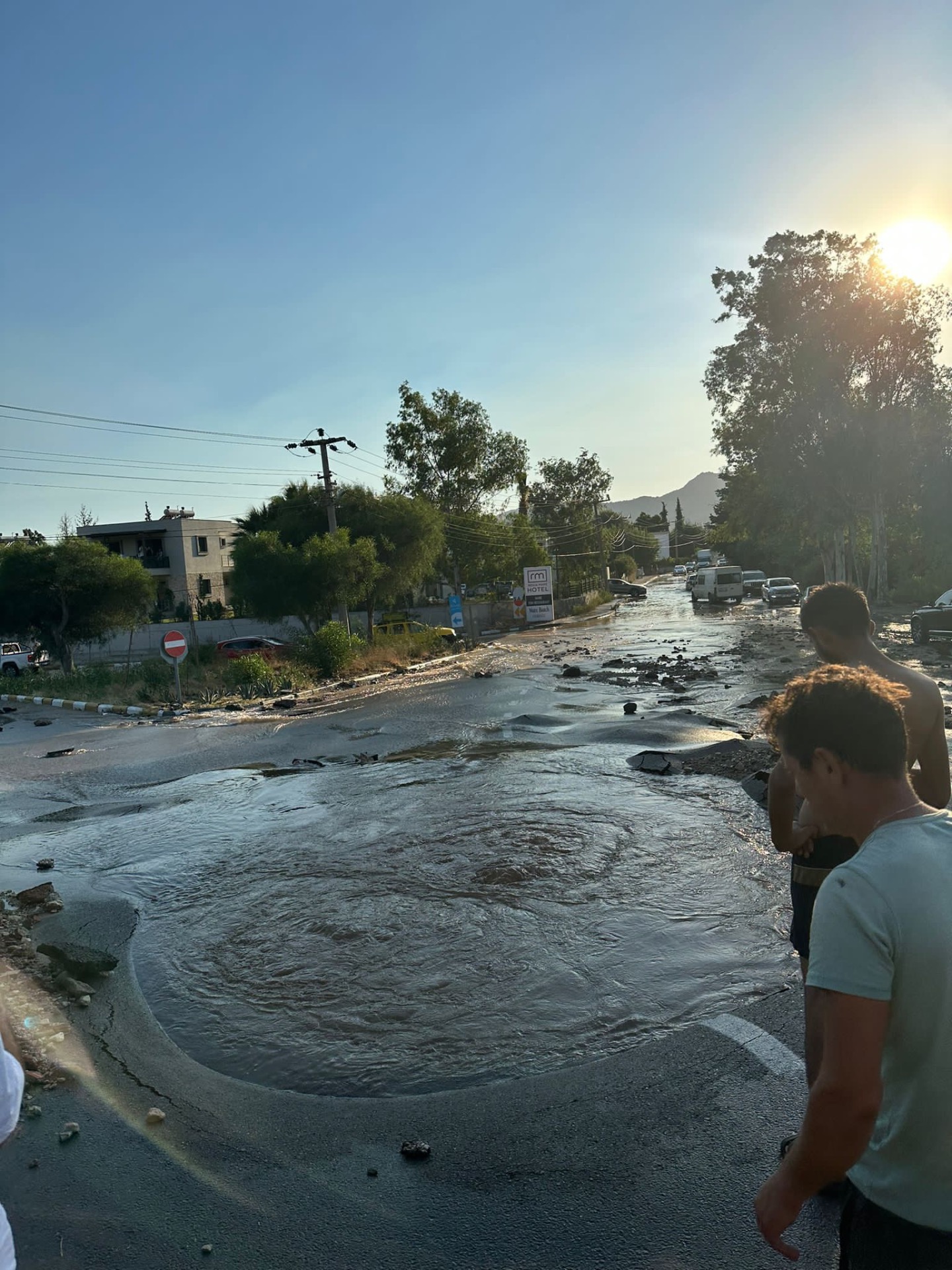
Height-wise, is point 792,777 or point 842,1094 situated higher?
point 792,777

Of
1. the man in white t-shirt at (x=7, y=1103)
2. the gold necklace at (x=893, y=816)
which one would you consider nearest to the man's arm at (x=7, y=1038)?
the man in white t-shirt at (x=7, y=1103)

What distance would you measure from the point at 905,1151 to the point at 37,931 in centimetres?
654

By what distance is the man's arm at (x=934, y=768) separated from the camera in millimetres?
3400

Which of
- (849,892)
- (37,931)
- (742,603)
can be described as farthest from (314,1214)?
(742,603)

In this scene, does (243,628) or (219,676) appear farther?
(243,628)

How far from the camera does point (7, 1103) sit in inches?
76.5

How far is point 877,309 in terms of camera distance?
4197 centimetres

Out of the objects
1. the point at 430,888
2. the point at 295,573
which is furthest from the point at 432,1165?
the point at 295,573

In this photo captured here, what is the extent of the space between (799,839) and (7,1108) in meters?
2.29

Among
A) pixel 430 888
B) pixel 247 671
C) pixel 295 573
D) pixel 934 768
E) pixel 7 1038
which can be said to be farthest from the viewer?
pixel 295 573

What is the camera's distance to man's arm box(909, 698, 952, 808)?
3.40 m

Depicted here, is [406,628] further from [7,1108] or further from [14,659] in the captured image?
[7,1108]

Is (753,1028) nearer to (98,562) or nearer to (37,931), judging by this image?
(37,931)

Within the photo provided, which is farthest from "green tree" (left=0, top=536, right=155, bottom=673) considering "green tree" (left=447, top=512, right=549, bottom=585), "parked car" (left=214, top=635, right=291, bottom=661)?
"green tree" (left=447, top=512, right=549, bottom=585)
